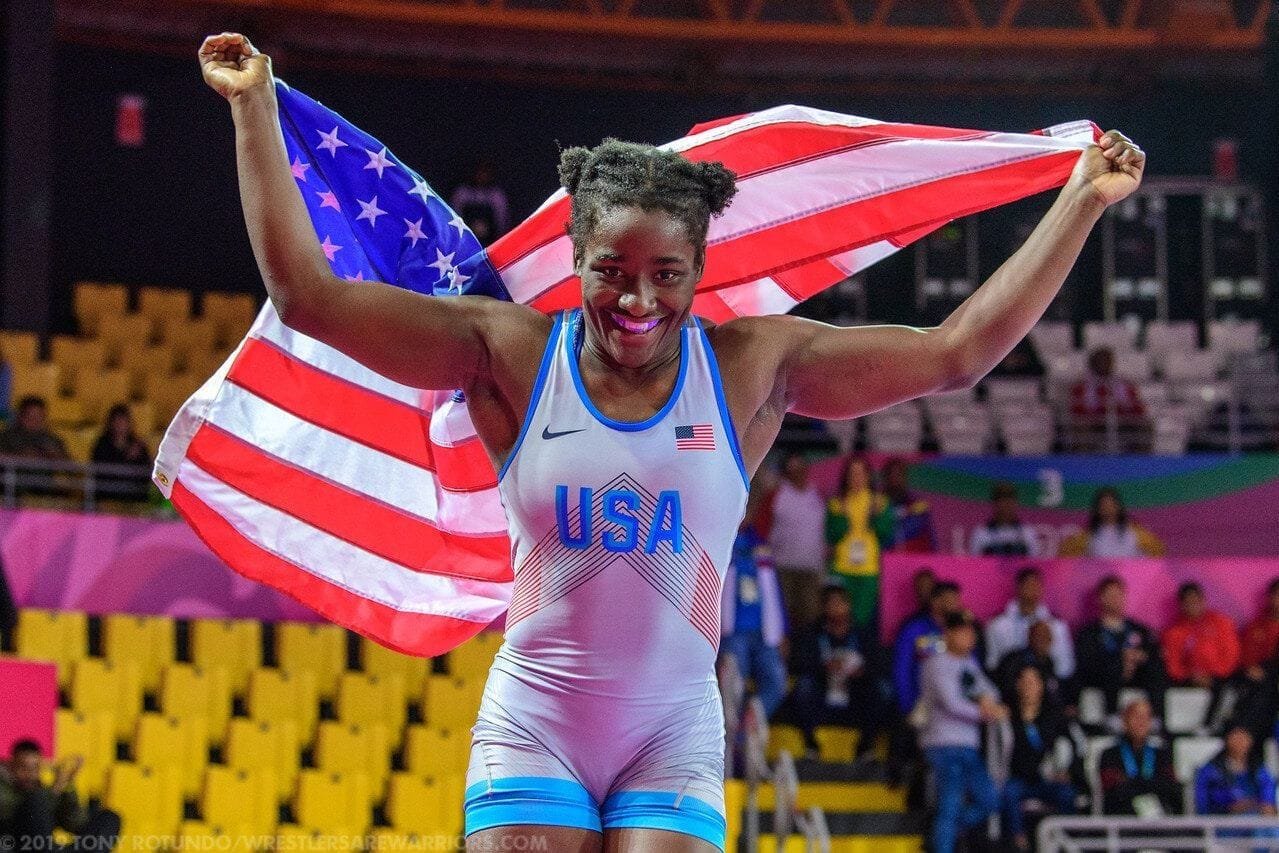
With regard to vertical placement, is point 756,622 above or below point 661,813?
above

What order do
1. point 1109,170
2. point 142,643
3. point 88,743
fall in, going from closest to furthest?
point 1109,170 → point 88,743 → point 142,643

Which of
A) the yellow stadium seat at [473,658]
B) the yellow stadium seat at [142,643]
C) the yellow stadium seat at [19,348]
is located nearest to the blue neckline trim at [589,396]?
the yellow stadium seat at [142,643]

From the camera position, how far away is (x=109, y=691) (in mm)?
11586

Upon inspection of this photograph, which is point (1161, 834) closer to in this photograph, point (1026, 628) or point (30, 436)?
point (1026, 628)

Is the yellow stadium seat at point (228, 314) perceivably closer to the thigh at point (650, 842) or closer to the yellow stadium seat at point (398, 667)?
the yellow stadium seat at point (398, 667)

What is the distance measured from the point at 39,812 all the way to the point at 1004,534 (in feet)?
25.4

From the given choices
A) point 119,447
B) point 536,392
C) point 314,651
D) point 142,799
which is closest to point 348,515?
point 536,392

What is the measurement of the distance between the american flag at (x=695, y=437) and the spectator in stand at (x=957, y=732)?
831 centimetres

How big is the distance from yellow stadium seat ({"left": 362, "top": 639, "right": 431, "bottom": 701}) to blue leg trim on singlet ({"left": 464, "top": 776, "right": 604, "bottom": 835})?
959cm

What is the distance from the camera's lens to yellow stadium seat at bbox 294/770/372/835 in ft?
36.6

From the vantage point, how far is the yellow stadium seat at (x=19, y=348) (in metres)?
14.9

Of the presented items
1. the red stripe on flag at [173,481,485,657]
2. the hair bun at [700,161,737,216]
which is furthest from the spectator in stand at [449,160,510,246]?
the hair bun at [700,161,737,216]

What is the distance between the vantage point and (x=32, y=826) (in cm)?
902

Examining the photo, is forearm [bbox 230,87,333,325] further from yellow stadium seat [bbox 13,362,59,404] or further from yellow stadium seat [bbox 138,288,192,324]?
yellow stadium seat [bbox 138,288,192,324]
